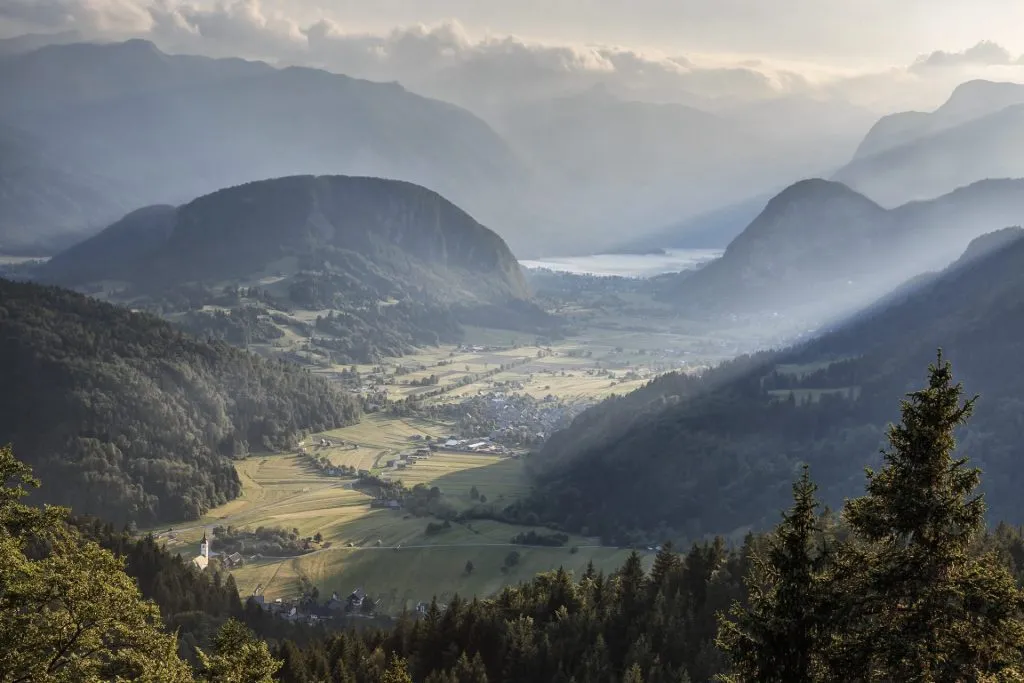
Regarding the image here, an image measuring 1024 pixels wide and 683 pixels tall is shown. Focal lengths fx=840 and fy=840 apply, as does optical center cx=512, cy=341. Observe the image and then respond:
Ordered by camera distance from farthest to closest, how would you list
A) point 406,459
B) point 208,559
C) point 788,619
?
point 406,459, point 208,559, point 788,619

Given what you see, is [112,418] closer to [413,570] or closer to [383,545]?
[383,545]

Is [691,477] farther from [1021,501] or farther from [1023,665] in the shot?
[1023,665]

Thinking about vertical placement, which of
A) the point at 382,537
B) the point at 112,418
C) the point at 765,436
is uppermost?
the point at 112,418

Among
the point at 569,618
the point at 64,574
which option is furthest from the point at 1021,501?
the point at 64,574

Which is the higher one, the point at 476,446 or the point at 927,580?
the point at 927,580

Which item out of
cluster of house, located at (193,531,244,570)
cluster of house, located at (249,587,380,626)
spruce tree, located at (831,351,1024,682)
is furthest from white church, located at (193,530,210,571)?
spruce tree, located at (831,351,1024,682)

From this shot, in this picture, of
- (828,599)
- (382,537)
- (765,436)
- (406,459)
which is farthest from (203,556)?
(828,599)

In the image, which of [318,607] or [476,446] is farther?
[476,446]

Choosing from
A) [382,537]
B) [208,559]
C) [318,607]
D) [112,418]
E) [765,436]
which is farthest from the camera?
[765,436]
